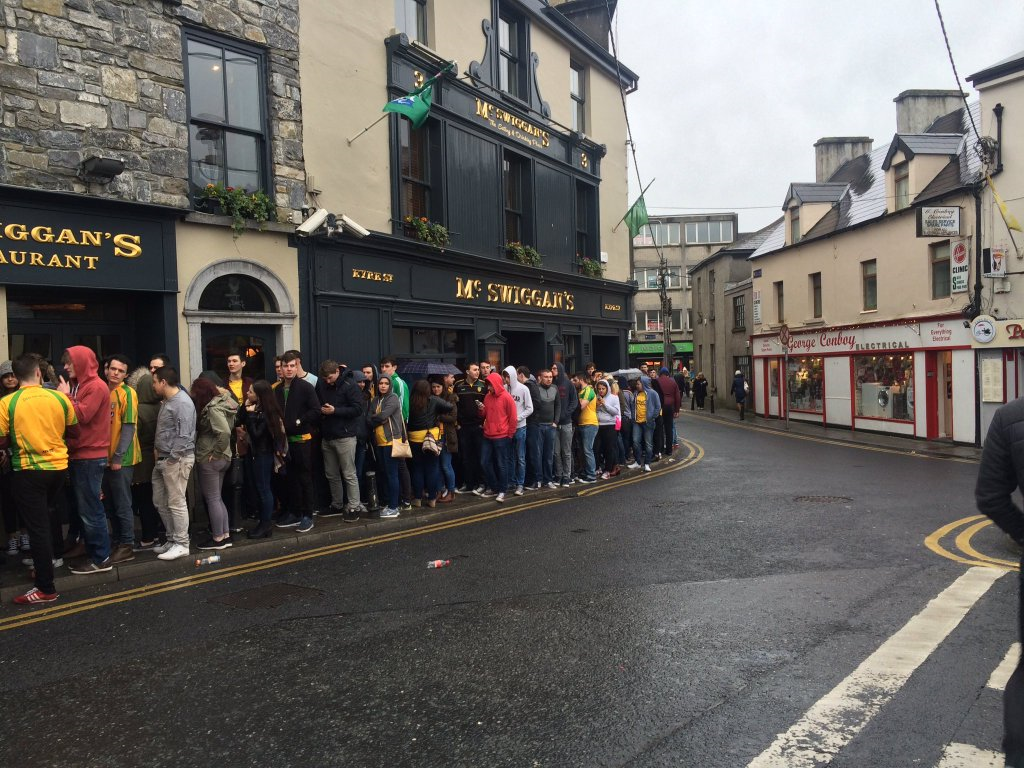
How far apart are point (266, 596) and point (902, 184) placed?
2244cm

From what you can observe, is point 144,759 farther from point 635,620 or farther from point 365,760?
point 635,620

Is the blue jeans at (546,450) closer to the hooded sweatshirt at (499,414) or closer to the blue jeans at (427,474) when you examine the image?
the hooded sweatshirt at (499,414)

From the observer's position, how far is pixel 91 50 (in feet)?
30.1

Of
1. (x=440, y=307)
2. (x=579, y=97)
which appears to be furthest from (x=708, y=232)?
(x=440, y=307)

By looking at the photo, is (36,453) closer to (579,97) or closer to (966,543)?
(966,543)

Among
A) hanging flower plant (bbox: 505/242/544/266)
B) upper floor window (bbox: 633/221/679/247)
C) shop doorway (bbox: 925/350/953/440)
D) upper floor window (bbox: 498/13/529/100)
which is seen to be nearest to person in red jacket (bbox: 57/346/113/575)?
hanging flower plant (bbox: 505/242/544/266)

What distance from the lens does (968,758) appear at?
336 cm

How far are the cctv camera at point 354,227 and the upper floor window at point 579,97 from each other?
10143 millimetres

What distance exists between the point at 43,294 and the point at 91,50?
3066 mm

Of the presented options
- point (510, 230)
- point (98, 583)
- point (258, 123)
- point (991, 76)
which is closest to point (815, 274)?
point (991, 76)

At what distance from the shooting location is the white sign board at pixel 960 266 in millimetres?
18797

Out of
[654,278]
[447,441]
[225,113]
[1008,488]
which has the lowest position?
[447,441]

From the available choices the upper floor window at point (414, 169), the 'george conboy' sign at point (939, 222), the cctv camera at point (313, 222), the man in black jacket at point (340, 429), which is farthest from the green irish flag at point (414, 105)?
the 'george conboy' sign at point (939, 222)

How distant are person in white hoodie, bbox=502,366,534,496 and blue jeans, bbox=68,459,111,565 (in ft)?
18.8
